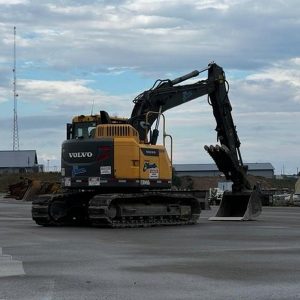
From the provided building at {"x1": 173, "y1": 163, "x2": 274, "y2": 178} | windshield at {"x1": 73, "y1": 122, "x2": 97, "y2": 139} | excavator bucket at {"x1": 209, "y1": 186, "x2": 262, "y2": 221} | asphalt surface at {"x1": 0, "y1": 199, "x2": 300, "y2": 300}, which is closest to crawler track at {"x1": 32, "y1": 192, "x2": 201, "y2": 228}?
asphalt surface at {"x1": 0, "y1": 199, "x2": 300, "y2": 300}

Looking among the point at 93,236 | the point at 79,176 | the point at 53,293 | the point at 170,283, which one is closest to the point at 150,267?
the point at 170,283

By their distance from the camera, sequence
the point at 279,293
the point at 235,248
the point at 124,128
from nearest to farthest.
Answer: the point at 279,293, the point at 235,248, the point at 124,128

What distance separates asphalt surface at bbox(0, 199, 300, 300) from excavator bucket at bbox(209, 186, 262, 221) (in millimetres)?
6632

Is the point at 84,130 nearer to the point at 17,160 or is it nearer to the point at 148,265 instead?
the point at 148,265

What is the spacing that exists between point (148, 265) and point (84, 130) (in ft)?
36.5

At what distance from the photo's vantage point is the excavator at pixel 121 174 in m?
20.5

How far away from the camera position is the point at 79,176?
20.8 meters

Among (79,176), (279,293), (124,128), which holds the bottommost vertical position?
(279,293)

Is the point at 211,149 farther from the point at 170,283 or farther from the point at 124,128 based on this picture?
the point at 170,283

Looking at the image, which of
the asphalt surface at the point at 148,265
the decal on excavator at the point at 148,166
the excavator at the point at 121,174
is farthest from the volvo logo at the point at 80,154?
the asphalt surface at the point at 148,265

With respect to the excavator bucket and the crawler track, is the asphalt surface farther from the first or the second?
the excavator bucket

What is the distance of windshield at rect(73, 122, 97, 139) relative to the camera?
72.0 ft

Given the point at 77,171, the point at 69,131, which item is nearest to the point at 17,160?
the point at 69,131

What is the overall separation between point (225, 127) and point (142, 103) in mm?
5050
